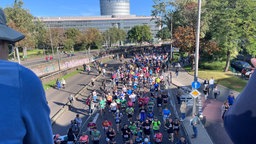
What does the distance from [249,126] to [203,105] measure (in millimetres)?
20355

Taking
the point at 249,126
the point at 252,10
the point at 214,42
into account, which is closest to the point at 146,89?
the point at 214,42

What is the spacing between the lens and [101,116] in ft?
61.9

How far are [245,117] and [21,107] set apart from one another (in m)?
1.03

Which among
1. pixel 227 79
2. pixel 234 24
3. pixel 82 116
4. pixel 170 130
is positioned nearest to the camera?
pixel 170 130

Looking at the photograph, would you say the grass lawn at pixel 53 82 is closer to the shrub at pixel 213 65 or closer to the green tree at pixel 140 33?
the shrub at pixel 213 65

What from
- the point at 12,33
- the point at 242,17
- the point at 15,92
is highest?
the point at 242,17

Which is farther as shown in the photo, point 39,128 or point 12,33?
point 12,33

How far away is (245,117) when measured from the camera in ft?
3.58

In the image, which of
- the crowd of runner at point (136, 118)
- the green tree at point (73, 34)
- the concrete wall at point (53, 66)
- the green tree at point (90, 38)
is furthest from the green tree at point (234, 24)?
the green tree at point (73, 34)

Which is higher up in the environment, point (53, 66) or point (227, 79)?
point (53, 66)

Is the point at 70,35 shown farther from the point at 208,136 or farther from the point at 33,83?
the point at 33,83

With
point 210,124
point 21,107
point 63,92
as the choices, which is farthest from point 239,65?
point 21,107

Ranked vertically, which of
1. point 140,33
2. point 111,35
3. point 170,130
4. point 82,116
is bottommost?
point 82,116

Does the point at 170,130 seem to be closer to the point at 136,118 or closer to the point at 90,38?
the point at 136,118
